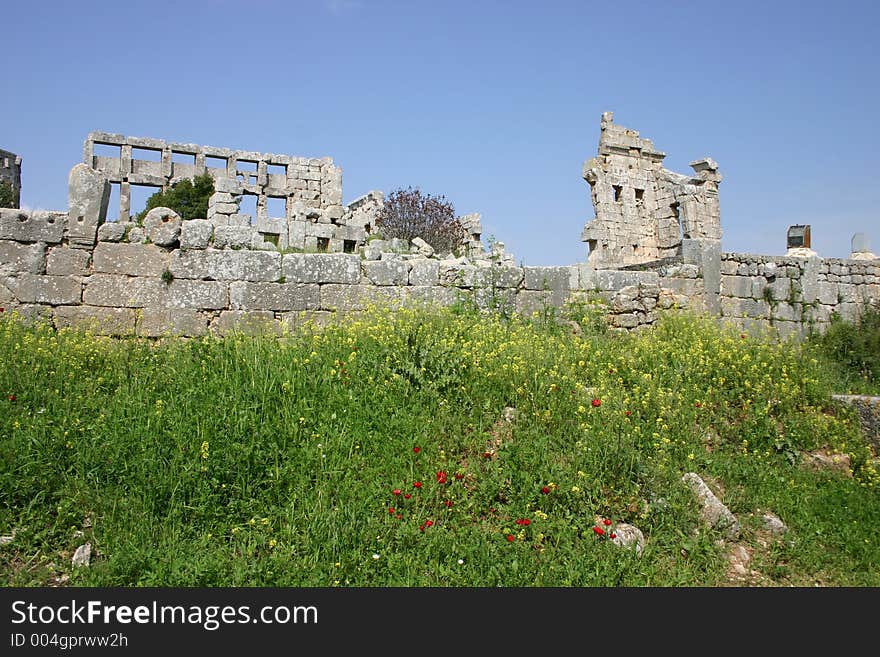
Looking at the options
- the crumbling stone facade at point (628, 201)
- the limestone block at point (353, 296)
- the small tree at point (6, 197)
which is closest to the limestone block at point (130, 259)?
the limestone block at point (353, 296)

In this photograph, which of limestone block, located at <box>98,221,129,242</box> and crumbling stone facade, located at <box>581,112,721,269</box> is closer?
limestone block, located at <box>98,221,129,242</box>

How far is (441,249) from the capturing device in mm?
26234

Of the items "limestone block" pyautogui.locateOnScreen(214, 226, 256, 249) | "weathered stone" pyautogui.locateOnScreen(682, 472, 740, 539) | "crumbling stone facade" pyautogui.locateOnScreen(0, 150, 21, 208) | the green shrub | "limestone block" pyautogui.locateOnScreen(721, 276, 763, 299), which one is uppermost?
"crumbling stone facade" pyautogui.locateOnScreen(0, 150, 21, 208)

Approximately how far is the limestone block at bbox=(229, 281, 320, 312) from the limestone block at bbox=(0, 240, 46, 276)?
2199 millimetres

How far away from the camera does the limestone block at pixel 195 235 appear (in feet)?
28.0

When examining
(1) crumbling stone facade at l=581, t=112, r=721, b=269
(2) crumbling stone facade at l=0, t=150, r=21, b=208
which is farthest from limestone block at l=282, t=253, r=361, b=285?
(2) crumbling stone facade at l=0, t=150, r=21, b=208

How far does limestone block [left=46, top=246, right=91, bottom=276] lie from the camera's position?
26.7 feet

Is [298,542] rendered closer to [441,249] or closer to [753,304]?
[753,304]

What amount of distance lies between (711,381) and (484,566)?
447 cm

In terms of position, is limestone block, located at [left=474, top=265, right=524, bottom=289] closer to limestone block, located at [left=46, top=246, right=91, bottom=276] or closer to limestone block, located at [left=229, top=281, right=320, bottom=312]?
limestone block, located at [left=229, top=281, right=320, bottom=312]

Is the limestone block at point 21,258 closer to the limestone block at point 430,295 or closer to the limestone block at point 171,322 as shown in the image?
the limestone block at point 171,322

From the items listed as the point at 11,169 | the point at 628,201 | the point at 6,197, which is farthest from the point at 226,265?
the point at 11,169

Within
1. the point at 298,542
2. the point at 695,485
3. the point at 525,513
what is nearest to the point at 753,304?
the point at 695,485

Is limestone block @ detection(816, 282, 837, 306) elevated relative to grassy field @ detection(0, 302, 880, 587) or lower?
elevated
